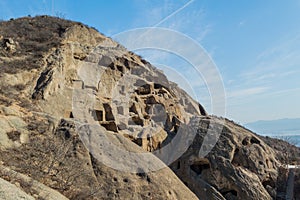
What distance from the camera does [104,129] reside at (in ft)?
37.3

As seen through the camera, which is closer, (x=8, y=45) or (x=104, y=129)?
(x=104, y=129)

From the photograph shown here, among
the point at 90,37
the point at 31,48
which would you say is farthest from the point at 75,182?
the point at 90,37

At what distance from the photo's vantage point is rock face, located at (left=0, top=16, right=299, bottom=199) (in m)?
8.60

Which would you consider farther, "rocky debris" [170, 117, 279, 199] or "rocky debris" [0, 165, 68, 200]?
"rocky debris" [170, 117, 279, 199]

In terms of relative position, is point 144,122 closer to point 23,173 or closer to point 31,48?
point 31,48

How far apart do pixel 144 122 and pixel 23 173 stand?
13104 mm

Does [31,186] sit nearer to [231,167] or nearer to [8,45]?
[231,167]

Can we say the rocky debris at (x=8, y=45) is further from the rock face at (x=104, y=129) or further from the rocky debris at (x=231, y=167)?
the rocky debris at (x=231, y=167)

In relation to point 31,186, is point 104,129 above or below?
above

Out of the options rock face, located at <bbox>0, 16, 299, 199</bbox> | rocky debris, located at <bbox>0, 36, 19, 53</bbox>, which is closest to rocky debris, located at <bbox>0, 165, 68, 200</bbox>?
rock face, located at <bbox>0, 16, 299, 199</bbox>

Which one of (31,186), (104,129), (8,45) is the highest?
(8,45)

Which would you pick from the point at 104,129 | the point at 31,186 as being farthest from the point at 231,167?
the point at 31,186

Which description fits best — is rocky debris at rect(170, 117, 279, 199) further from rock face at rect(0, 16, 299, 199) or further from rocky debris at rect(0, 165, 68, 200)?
rocky debris at rect(0, 165, 68, 200)

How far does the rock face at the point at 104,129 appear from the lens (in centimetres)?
860
